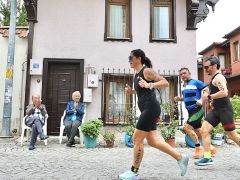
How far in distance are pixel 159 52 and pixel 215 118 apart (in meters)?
5.69

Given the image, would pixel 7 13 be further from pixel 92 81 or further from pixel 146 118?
pixel 146 118

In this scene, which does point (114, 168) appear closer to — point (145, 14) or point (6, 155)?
point (6, 155)

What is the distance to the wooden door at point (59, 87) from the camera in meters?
10.5

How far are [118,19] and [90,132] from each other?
4787 millimetres

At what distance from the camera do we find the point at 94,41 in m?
10.9

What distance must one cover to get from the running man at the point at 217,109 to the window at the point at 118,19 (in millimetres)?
5685

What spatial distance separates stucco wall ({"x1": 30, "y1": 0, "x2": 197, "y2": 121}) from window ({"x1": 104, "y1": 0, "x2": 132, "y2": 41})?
0.23m

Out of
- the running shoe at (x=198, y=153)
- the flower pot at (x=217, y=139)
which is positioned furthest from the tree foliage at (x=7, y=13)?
the running shoe at (x=198, y=153)

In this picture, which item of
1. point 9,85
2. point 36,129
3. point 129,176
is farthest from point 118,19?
point 129,176

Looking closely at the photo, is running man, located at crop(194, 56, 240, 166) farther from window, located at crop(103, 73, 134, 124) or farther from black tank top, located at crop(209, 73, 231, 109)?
window, located at crop(103, 73, 134, 124)

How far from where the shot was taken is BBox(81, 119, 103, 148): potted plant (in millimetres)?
8180

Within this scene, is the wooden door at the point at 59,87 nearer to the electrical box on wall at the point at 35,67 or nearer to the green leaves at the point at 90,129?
the electrical box on wall at the point at 35,67

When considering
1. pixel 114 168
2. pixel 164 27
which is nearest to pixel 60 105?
pixel 164 27

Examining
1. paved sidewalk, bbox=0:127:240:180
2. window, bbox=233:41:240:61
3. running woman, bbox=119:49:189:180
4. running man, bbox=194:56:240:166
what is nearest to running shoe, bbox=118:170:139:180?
running woman, bbox=119:49:189:180
